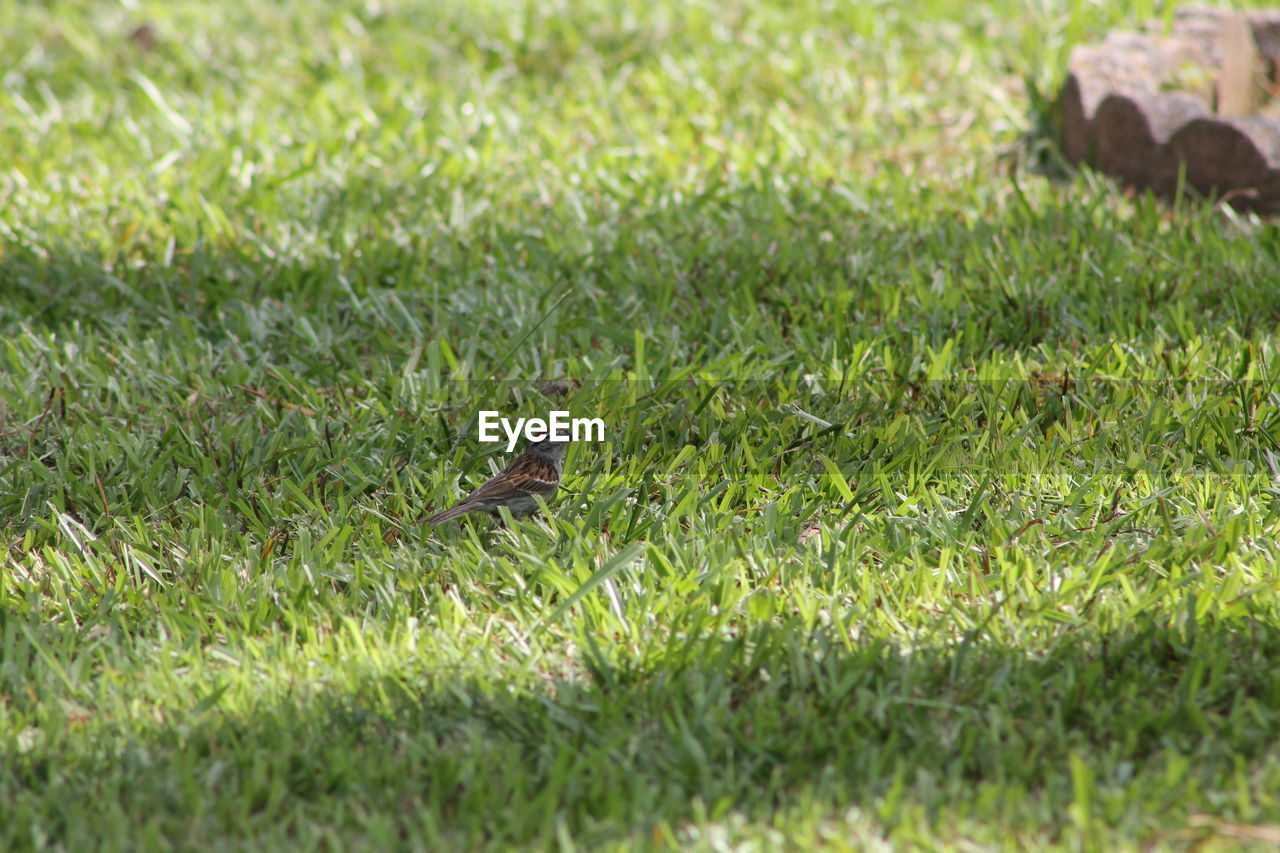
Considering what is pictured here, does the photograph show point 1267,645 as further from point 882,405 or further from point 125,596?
point 125,596

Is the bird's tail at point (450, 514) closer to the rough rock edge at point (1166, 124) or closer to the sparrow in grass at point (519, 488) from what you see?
the sparrow in grass at point (519, 488)

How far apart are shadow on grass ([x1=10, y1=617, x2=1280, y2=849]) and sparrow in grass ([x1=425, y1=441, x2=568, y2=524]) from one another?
57 cm

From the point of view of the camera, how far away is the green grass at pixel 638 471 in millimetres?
2350

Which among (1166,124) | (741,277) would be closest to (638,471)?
(741,277)

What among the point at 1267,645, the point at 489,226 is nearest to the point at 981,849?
the point at 1267,645

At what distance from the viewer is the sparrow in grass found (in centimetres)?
316

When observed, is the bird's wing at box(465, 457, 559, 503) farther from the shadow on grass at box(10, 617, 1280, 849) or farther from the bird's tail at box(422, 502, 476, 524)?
the shadow on grass at box(10, 617, 1280, 849)

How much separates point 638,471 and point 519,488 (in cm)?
36

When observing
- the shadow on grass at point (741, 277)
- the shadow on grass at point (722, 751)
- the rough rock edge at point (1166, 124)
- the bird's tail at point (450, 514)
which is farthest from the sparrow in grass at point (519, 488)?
the rough rock edge at point (1166, 124)

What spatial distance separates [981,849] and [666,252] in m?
2.82

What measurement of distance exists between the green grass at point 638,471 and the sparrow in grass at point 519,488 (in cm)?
7

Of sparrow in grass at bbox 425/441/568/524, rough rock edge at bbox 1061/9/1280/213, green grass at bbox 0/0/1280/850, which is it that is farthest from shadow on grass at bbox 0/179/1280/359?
sparrow in grass at bbox 425/441/568/524

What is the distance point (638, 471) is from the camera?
340 cm

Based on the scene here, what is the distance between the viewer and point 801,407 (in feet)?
12.1
